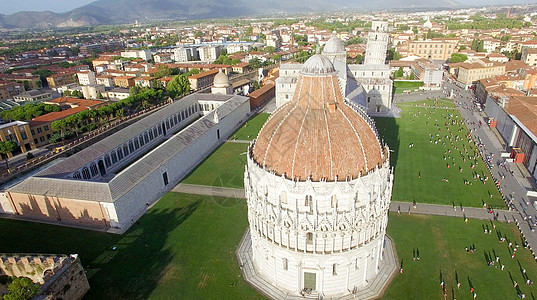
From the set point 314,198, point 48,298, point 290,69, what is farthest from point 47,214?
point 290,69

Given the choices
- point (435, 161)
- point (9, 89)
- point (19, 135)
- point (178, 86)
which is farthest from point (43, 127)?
point (435, 161)

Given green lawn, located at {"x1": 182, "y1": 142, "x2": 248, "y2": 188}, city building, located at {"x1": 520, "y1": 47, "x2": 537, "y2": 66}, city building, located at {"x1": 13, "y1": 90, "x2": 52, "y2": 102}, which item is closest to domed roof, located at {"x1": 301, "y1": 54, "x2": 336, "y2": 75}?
green lawn, located at {"x1": 182, "y1": 142, "x2": 248, "y2": 188}

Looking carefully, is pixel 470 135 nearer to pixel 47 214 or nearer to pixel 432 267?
pixel 432 267

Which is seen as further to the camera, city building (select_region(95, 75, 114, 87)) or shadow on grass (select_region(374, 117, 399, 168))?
city building (select_region(95, 75, 114, 87))

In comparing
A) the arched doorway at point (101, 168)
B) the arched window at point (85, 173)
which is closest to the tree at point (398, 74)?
the arched doorway at point (101, 168)

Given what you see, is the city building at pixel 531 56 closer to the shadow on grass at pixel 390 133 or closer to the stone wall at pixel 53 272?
the shadow on grass at pixel 390 133

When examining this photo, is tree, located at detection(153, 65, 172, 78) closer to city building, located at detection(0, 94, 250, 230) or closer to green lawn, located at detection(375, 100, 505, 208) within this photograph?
city building, located at detection(0, 94, 250, 230)
